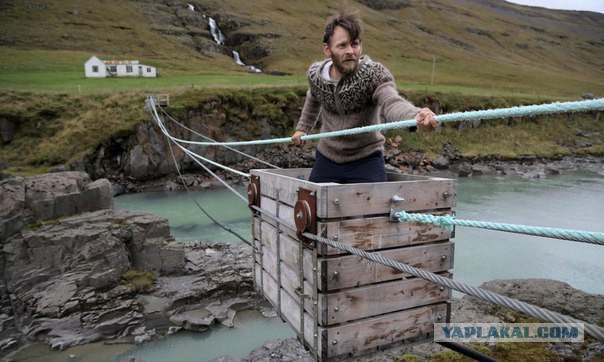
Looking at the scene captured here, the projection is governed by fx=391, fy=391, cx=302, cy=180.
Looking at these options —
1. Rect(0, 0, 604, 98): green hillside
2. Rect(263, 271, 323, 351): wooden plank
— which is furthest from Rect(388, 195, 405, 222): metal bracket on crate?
Rect(0, 0, 604, 98): green hillside

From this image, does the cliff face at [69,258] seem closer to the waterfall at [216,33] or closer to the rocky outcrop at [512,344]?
the rocky outcrop at [512,344]

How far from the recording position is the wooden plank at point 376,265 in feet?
9.11

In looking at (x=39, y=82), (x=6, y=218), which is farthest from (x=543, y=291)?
(x=39, y=82)

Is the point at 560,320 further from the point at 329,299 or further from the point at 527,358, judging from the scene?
the point at 527,358

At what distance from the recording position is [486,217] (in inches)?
704

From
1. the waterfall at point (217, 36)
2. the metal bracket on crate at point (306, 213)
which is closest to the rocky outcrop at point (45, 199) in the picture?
the metal bracket on crate at point (306, 213)

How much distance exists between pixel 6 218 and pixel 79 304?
11.2 ft

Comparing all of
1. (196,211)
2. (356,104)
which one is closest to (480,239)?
(196,211)

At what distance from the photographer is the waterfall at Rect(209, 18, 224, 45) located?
76.2m

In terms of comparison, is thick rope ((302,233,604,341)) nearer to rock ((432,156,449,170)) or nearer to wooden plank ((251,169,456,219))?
wooden plank ((251,169,456,219))

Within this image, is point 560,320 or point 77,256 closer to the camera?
point 560,320

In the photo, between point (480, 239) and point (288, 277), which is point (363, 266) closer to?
point (288, 277)

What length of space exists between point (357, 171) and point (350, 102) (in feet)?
2.16

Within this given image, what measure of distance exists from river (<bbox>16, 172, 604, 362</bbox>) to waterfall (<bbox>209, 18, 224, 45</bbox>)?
200ft
